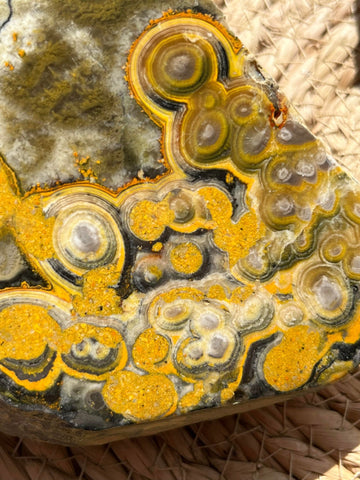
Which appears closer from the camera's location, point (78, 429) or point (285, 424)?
point (78, 429)

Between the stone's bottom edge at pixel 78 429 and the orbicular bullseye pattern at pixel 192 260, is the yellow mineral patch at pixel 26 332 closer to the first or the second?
the orbicular bullseye pattern at pixel 192 260

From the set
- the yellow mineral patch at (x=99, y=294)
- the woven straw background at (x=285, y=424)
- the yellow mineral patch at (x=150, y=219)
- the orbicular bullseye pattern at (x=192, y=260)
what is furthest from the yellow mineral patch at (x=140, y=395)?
the woven straw background at (x=285, y=424)

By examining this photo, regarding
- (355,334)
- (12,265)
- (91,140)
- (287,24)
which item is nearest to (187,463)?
(355,334)

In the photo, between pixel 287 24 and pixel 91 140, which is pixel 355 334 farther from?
pixel 287 24

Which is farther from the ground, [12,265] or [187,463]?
[12,265]

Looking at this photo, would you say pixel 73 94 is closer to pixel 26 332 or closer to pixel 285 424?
pixel 26 332

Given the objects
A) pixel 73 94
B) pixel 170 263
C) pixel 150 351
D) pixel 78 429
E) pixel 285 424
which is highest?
pixel 73 94

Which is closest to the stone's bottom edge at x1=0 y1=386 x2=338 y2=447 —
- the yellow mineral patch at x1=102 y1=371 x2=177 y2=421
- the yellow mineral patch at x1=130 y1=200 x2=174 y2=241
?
the yellow mineral patch at x1=102 y1=371 x2=177 y2=421

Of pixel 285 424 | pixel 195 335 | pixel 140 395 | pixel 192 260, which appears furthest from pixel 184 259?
pixel 285 424
